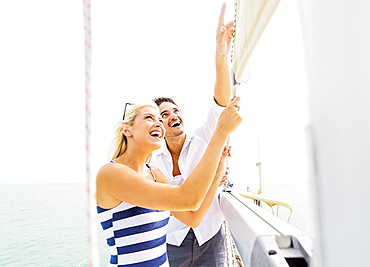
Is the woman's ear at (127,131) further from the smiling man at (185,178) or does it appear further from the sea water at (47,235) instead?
the sea water at (47,235)

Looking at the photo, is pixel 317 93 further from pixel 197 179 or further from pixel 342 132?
pixel 197 179

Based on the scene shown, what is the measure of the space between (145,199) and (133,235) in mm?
119

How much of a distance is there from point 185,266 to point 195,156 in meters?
0.53

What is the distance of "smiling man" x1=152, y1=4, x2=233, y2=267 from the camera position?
1.38 metres

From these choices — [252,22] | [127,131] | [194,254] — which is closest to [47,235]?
[194,254]

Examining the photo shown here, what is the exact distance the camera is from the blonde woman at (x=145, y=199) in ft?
2.39

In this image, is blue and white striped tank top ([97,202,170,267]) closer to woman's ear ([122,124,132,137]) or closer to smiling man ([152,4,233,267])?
woman's ear ([122,124,132,137])

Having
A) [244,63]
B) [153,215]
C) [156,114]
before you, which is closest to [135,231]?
[153,215]

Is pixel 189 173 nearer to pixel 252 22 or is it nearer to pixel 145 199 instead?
pixel 145 199

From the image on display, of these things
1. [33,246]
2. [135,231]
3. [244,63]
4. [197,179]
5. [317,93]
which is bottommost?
[33,246]

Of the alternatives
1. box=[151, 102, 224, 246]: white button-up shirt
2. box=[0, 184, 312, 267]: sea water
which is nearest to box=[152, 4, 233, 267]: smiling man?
box=[151, 102, 224, 246]: white button-up shirt

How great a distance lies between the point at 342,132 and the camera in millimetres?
224

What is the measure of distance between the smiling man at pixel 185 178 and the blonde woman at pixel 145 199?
521 mm

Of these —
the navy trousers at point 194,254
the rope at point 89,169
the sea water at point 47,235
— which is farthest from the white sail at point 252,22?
the sea water at point 47,235
